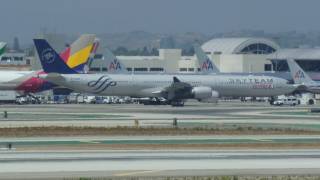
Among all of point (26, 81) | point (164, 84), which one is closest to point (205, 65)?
point (164, 84)

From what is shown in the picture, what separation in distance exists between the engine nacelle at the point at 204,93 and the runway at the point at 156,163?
72.3m

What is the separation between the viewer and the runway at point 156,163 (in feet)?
116

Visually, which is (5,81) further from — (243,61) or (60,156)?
(60,156)

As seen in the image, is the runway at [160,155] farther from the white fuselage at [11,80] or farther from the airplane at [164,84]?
the white fuselage at [11,80]

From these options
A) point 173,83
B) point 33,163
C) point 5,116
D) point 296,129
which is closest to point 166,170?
point 33,163

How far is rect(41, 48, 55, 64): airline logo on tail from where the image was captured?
125312mm

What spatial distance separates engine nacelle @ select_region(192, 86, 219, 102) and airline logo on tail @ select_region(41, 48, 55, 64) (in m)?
19.8

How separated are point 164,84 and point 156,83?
118 centimetres

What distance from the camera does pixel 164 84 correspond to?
12156 centimetres

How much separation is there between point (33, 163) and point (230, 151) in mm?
11500

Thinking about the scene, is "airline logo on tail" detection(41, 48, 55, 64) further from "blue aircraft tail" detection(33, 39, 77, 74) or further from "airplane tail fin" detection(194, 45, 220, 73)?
"airplane tail fin" detection(194, 45, 220, 73)

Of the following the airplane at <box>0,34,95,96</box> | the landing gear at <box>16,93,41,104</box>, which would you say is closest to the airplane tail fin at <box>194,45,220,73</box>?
the airplane at <box>0,34,95,96</box>

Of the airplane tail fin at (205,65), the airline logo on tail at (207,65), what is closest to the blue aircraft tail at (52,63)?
the airplane tail fin at (205,65)

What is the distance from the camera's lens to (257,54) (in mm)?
198750
